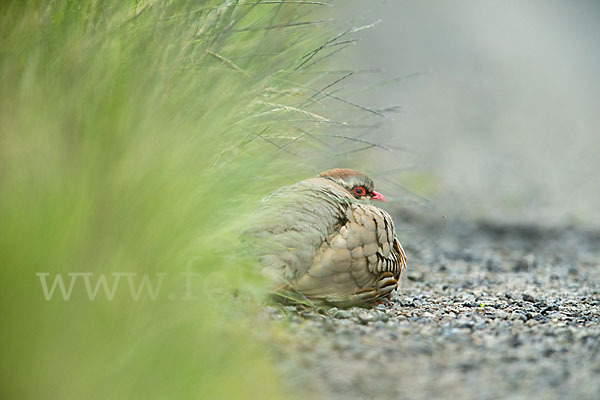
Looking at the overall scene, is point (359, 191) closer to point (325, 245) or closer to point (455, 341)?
point (325, 245)

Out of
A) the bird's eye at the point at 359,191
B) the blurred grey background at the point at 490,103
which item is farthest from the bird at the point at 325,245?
the blurred grey background at the point at 490,103

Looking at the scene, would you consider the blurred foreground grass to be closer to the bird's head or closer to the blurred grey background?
the bird's head

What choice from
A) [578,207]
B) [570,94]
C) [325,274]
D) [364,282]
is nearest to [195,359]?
[325,274]

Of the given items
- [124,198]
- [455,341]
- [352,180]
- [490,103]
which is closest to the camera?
[124,198]

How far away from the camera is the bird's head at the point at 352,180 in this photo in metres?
3.08

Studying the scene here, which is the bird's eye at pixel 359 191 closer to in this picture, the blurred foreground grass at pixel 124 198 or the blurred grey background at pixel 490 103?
the blurred grey background at pixel 490 103

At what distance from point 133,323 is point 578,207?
18.5 feet

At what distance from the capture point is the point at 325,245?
2.72m

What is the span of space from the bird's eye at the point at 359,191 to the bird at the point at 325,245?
0.12 meters

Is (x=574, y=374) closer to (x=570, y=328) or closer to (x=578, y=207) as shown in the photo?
(x=570, y=328)

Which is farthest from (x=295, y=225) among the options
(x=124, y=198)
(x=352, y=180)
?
(x=124, y=198)

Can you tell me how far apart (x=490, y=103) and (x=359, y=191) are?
957 cm

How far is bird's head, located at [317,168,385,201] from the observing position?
10.1ft

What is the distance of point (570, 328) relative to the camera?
8.34 ft
